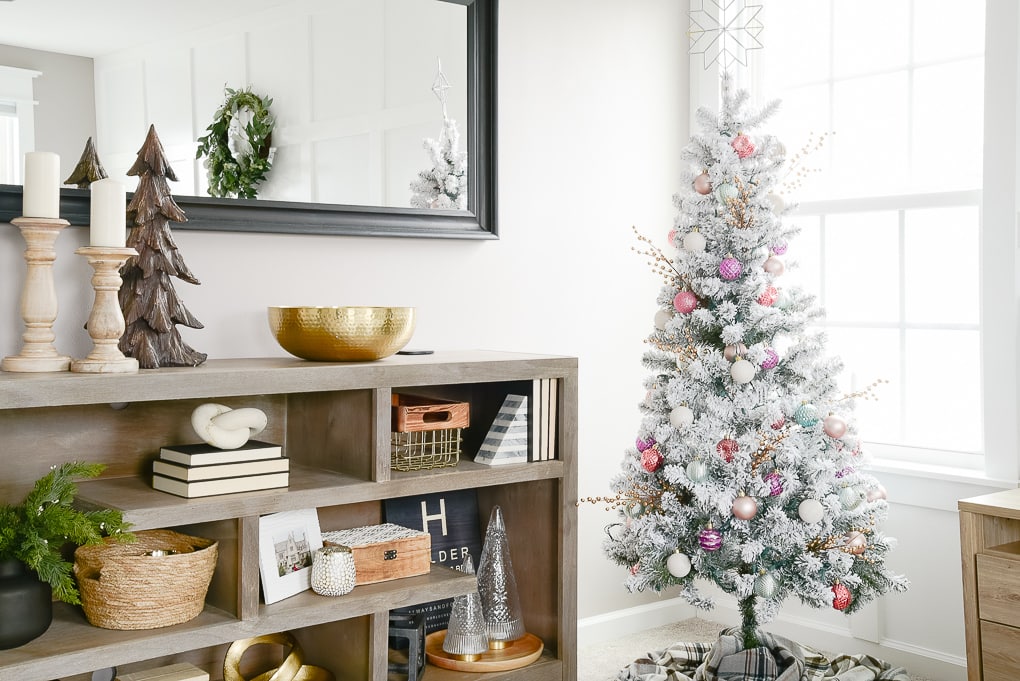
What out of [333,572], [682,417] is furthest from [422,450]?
[682,417]

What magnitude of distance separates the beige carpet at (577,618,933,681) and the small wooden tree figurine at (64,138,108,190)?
6.51 feet

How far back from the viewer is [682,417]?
8.58ft

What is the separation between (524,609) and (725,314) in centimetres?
99

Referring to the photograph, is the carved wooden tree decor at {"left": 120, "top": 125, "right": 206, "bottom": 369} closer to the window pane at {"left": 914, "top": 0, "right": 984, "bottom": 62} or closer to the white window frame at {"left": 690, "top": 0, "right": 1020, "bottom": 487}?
the white window frame at {"left": 690, "top": 0, "right": 1020, "bottom": 487}

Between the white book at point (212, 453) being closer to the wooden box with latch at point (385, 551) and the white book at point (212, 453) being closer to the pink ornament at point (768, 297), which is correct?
the wooden box with latch at point (385, 551)

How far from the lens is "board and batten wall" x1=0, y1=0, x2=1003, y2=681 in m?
2.60

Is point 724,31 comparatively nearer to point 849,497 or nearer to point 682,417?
point 682,417

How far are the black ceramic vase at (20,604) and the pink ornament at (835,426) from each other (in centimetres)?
189

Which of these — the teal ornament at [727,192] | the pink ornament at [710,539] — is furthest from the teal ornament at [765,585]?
the teal ornament at [727,192]

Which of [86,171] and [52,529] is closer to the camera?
[52,529]

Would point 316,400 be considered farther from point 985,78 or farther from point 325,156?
point 985,78

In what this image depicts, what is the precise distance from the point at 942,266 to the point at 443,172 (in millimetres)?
1572

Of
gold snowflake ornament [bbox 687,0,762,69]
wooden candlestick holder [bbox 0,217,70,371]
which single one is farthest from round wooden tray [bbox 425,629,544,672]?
gold snowflake ornament [bbox 687,0,762,69]

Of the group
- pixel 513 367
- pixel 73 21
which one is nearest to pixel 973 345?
pixel 513 367
